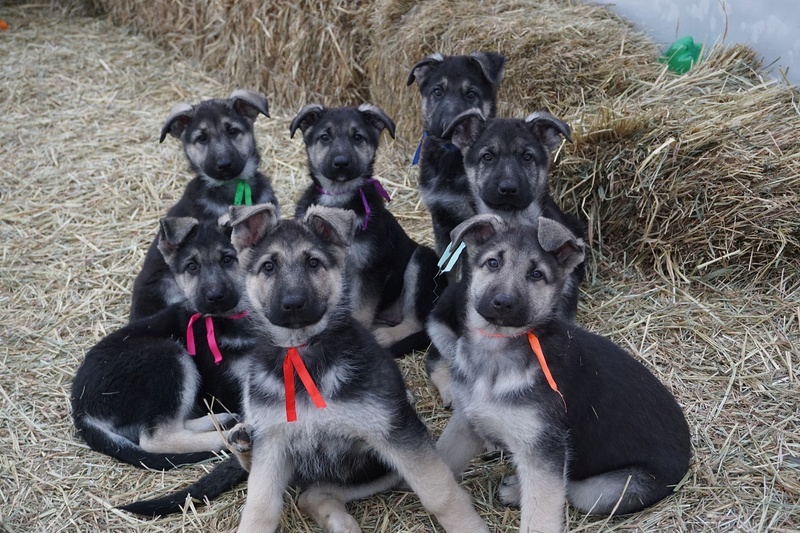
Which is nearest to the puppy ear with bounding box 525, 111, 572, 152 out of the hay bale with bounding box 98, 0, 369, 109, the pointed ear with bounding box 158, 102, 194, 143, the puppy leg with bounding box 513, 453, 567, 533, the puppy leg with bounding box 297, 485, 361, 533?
the puppy leg with bounding box 513, 453, 567, 533

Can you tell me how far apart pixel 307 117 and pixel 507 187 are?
2.14 meters

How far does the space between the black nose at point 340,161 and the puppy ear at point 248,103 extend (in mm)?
971

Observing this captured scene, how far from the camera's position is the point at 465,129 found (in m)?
6.81

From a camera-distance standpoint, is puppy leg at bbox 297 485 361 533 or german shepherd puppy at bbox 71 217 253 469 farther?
german shepherd puppy at bbox 71 217 253 469

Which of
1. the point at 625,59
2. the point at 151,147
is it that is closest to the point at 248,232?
the point at 625,59

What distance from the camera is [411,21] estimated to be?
9344 mm

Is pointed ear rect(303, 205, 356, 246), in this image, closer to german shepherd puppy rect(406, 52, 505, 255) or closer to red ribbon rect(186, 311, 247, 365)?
red ribbon rect(186, 311, 247, 365)

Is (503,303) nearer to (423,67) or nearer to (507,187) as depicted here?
(507,187)

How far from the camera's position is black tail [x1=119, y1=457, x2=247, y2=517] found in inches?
209

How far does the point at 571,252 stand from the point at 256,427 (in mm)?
2204

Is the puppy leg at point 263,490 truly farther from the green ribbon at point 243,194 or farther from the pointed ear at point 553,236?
the green ribbon at point 243,194

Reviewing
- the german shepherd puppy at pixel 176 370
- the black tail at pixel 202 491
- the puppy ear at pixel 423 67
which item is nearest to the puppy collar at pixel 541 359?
the black tail at pixel 202 491

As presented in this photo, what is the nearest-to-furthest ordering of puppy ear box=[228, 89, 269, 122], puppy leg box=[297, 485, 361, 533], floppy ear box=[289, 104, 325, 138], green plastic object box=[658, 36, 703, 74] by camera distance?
puppy leg box=[297, 485, 361, 533]
floppy ear box=[289, 104, 325, 138]
puppy ear box=[228, 89, 269, 122]
green plastic object box=[658, 36, 703, 74]

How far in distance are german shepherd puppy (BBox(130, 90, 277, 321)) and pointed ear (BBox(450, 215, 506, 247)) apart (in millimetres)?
2823
